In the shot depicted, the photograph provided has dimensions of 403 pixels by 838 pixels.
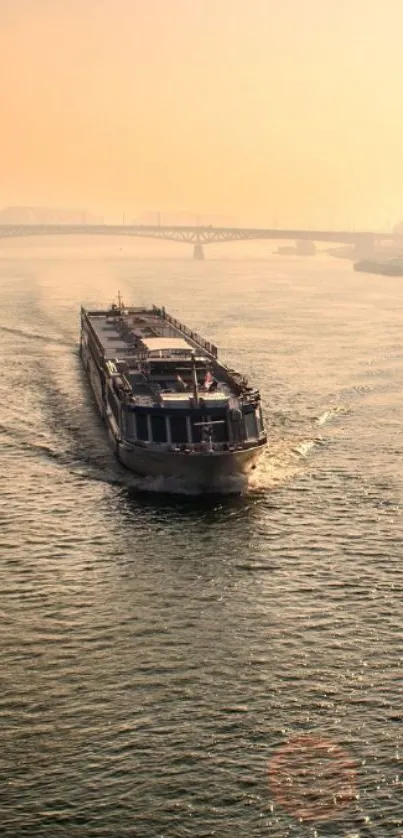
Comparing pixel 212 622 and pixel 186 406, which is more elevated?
pixel 186 406

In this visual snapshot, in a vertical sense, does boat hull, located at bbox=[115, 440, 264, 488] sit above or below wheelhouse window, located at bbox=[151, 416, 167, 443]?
below

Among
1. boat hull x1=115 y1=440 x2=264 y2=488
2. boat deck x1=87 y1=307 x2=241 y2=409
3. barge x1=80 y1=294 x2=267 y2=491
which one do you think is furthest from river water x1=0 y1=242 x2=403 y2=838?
boat deck x1=87 y1=307 x2=241 y2=409

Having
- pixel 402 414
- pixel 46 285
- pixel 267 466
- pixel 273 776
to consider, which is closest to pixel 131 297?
pixel 46 285

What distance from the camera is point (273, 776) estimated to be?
92.4ft

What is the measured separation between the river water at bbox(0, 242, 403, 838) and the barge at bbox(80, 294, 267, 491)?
1601mm

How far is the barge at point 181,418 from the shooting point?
171 ft

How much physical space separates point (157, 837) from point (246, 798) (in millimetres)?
2917

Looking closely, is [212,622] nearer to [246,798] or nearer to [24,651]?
[24,651]

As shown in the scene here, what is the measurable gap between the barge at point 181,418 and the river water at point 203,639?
5.25ft

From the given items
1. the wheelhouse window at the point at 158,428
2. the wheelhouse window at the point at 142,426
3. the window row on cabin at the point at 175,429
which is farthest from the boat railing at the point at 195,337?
the wheelhouse window at the point at 158,428

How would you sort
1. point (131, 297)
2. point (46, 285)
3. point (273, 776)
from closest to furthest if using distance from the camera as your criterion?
point (273, 776)
point (131, 297)
point (46, 285)

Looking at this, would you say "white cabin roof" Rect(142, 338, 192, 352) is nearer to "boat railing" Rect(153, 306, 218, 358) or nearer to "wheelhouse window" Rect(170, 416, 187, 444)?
"boat railing" Rect(153, 306, 218, 358)

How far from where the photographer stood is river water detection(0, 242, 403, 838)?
27266 mm

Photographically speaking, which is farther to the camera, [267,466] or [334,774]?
[267,466]
